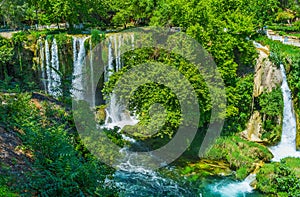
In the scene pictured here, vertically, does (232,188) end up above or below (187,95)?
below

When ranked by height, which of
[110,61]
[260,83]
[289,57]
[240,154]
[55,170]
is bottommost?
[240,154]

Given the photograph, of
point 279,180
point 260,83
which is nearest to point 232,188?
point 279,180

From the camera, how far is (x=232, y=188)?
13875 millimetres

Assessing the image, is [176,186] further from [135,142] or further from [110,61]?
[110,61]

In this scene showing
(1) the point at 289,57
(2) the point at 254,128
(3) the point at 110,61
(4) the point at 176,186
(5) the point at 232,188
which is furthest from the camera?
(3) the point at 110,61

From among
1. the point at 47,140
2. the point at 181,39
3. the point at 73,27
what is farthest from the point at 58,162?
the point at 73,27

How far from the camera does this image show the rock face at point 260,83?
1770cm

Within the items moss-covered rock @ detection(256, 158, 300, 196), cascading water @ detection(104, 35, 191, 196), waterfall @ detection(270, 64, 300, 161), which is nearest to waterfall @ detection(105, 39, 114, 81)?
cascading water @ detection(104, 35, 191, 196)

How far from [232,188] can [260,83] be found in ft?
21.6

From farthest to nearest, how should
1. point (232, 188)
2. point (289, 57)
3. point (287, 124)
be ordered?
1. point (289, 57)
2. point (287, 124)
3. point (232, 188)

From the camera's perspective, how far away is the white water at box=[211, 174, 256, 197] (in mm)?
13516

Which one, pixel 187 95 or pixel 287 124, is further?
pixel 287 124

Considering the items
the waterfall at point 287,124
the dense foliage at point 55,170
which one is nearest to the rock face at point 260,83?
the waterfall at point 287,124

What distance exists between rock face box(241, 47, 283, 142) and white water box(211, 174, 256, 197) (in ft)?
13.0
